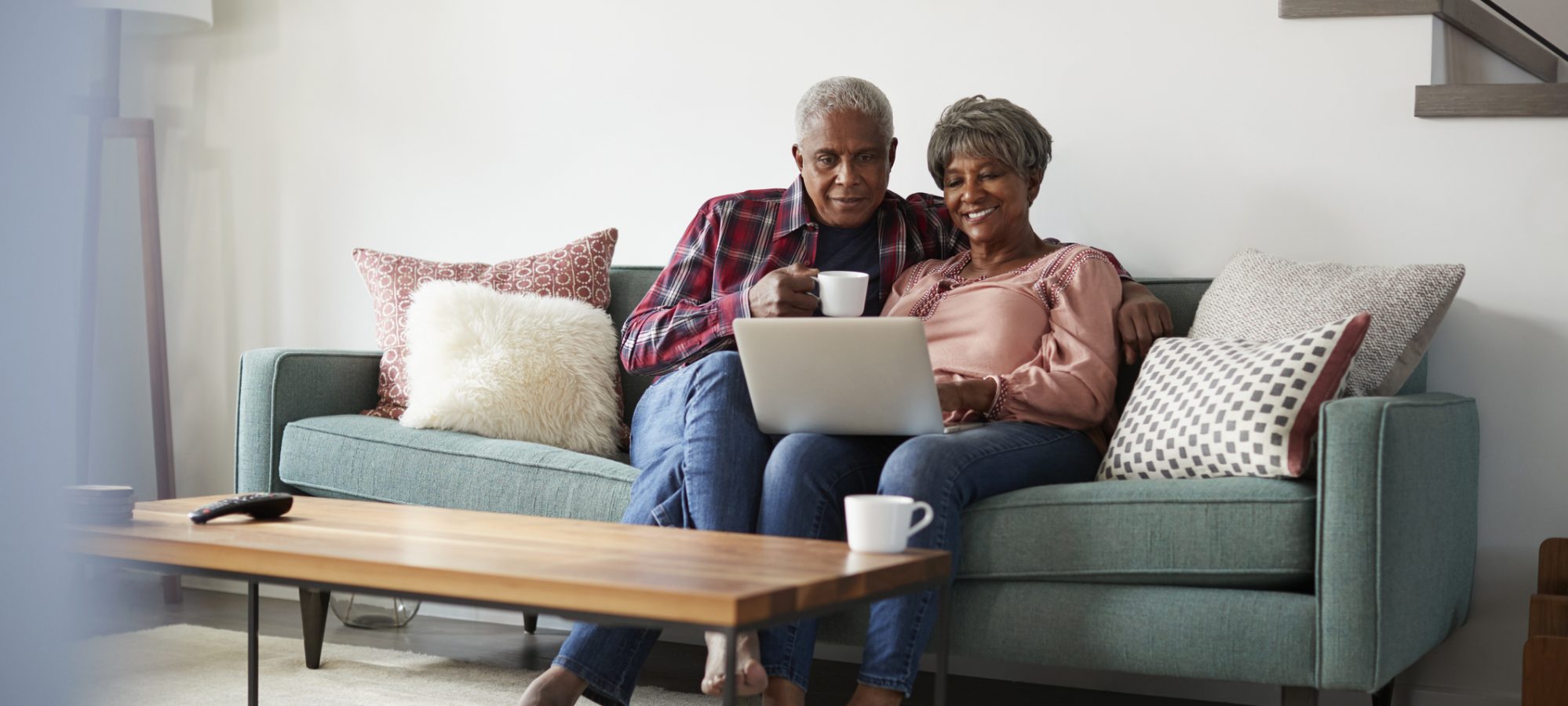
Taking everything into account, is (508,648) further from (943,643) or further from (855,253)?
(943,643)

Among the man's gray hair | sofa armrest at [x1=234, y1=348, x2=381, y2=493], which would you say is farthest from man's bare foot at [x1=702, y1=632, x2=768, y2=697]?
sofa armrest at [x1=234, y1=348, x2=381, y2=493]

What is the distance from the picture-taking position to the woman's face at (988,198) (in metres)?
2.32

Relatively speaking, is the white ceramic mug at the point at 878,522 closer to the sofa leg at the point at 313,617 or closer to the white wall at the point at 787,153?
the white wall at the point at 787,153

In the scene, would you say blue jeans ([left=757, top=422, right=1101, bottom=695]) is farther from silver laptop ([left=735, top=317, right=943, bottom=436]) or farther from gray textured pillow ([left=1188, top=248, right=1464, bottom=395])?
gray textured pillow ([left=1188, top=248, right=1464, bottom=395])

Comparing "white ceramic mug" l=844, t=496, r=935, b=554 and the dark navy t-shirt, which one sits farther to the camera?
the dark navy t-shirt

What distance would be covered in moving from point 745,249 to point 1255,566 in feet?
3.58

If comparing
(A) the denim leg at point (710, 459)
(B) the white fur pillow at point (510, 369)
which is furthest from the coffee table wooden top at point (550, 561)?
(B) the white fur pillow at point (510, 369)

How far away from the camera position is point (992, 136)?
7.61 feet

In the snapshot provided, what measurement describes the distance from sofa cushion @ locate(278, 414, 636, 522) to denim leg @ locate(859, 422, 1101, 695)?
23.1 inches

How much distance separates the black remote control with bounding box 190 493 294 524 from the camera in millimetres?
1645

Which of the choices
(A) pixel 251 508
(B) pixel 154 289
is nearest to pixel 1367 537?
(A) pixel 251 508

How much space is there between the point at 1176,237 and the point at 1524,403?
659mm

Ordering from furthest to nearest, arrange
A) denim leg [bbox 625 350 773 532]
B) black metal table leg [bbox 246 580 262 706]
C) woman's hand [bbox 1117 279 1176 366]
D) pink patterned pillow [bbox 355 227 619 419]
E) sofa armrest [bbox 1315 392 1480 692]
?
pink patterned pillow [bbox 355 227 619 419] < woman's hand [bbox 1117 279 1176 366] < denim leg [bbox 625 350 773 532] < black metal table leg [bbox 246 580 262 706] < sofa armrest [bbox 1315 392 1480 692]

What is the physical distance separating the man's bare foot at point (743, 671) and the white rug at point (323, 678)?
0.80 meters
